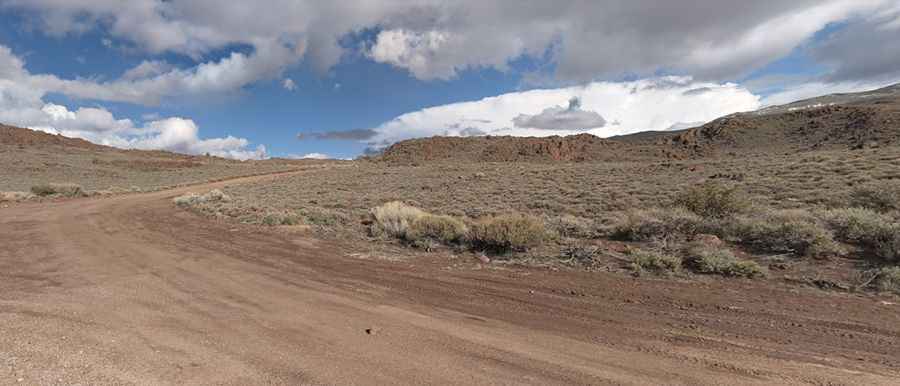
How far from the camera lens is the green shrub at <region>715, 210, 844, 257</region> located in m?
8.41

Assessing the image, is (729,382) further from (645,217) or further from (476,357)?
(645,217)

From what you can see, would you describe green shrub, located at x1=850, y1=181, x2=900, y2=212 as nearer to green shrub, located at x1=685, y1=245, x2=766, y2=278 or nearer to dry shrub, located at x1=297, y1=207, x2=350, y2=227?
green shrub, located at x1=685, y1=245, x2=766, y2=278

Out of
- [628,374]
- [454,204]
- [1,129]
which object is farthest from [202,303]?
[1,129]

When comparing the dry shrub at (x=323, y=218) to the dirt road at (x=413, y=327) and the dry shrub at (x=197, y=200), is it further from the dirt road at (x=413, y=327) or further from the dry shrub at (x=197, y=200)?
the dry shrub at (x=197, y=200)

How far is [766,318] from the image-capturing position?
5703 millimetres

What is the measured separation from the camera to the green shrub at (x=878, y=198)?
12117mm

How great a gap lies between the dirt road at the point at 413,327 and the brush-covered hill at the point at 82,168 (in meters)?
33.7

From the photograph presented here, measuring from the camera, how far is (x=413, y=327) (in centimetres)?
540

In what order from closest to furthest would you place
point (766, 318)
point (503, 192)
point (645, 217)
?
point (766, 318) < point (645, 217) < point (503, 192)

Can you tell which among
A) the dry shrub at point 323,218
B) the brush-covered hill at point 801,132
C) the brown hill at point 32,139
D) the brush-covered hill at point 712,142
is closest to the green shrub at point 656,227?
the dry shrub at point 323,218

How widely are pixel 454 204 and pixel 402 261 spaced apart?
32.7ft

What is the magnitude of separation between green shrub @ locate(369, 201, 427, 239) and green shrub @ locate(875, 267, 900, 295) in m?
9.06

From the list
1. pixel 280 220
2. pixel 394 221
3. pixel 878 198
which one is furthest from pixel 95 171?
pixel 878 198

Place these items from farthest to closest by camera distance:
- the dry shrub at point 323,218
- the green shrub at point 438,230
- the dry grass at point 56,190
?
the dry grass at point 56,190 < the dry shrub at point 323,218 < the green shrub at point 438,230
